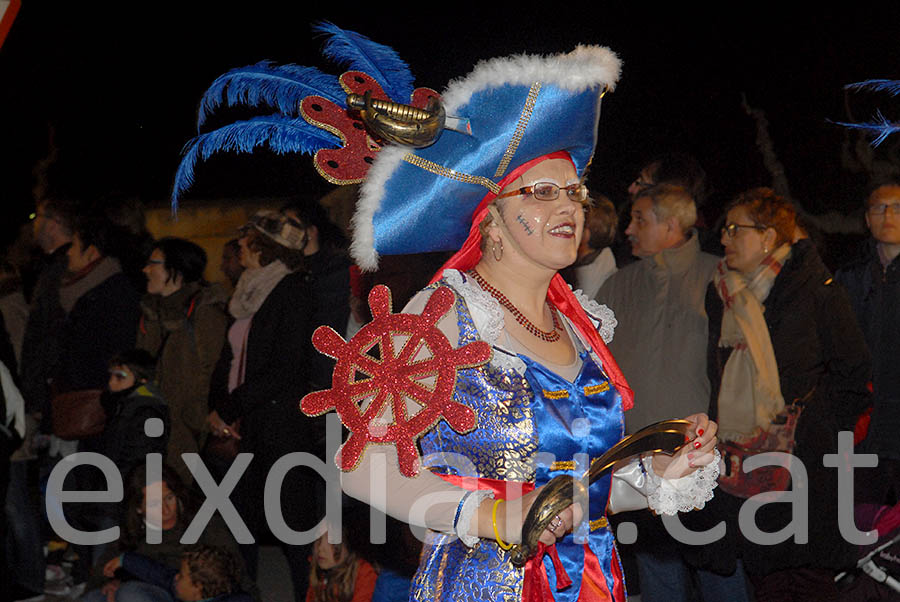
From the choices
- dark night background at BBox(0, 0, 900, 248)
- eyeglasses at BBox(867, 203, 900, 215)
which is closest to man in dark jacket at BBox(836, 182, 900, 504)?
eyeglasses at BBox(867, 203, 900, 215)

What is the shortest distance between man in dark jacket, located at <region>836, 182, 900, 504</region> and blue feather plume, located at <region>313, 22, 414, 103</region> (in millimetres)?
2723

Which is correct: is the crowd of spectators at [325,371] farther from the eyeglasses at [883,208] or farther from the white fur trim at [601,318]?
the white fur trim at [601,318]

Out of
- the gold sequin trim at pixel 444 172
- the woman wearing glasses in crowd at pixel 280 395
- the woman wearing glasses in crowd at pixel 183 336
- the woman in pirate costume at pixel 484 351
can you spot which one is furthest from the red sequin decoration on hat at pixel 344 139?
the woman wearing glasses in crowd at pixel 183 336

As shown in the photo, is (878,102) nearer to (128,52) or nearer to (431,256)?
(431,256)

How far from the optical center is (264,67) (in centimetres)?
269

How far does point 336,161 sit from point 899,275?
291 cm

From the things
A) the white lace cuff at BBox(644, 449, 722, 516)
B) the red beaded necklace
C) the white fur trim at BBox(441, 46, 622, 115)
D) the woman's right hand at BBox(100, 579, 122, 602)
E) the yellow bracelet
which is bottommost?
the woman's right hand at BBox(100, 579, 122, 602)

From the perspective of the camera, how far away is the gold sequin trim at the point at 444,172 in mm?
2499

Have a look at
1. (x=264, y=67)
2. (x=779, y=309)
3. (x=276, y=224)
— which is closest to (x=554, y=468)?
(x=264, y=67)

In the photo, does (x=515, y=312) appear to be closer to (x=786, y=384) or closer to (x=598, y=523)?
(x=598, y=523)

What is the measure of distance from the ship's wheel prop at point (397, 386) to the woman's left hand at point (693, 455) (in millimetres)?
568

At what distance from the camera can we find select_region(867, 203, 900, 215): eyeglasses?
4.46m

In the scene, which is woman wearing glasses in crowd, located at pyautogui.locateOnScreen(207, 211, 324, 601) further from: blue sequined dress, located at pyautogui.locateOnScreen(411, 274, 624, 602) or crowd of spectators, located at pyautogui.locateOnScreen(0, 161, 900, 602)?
blue sequined dress, located at pyautogui.locateOnScreen(411, 274, 624, 602)

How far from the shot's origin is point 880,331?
4492mm
